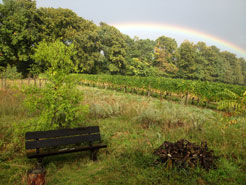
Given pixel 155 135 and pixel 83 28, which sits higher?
pixel 83 28

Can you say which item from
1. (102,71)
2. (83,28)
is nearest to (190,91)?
(102,71)

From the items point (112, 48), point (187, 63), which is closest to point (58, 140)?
point (112, 48)

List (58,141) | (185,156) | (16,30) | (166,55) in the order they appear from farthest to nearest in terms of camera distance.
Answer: (166,55) < (16,30) < (58,141) < (185,156)

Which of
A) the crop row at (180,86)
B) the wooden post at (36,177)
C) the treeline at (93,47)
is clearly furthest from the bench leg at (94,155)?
the treeline at (93,47)

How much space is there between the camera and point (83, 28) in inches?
1518

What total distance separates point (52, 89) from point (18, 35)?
30170 mm

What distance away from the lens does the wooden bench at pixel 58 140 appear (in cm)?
341

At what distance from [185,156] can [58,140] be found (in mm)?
2804

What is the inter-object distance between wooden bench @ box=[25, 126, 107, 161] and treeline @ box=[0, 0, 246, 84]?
14.7 metres

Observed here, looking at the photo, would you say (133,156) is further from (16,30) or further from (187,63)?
(187,63)

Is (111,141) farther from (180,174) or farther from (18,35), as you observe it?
(18,35)

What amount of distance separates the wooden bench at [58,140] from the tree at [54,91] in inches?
19.8

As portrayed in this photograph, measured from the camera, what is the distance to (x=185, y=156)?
335 centimetres

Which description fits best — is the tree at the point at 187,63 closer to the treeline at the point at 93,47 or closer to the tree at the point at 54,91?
the treeline at the point at 93,47
